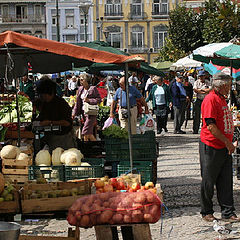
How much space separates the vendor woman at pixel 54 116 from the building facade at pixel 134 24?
2257 inches

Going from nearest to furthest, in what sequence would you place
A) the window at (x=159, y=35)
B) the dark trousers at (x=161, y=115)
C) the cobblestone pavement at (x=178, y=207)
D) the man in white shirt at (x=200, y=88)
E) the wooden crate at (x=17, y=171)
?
the cobblestone pavement at (x=178, y=207)
the wooden crate at (x=17, y=171)
the man in white shirt at (x=200, y=88)
the dark trousers at (x=161, y=115)
the window at (x=159, y=35)

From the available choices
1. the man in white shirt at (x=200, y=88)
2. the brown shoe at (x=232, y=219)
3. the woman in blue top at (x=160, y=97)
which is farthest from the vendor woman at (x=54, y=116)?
the woman in blue top at (x=160, y=97)

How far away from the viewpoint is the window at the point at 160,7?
6675 cm

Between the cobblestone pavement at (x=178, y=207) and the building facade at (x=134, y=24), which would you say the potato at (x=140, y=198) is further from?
the building facade at (x=134, y=24)

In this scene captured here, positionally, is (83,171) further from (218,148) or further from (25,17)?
(25,17)

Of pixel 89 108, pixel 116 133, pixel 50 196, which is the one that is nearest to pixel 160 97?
pixel 89 108

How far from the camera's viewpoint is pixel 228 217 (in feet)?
24.0

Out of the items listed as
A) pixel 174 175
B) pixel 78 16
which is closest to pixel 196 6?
pixel 78 16

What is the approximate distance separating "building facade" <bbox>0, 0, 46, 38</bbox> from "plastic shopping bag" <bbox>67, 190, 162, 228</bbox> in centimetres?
6375

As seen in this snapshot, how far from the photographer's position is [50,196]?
5.61 meters

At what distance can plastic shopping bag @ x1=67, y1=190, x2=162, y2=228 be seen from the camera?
4.82 m

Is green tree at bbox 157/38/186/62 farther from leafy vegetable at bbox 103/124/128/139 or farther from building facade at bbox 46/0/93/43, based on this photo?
leafy vegetable at bbox 103/124/128/139

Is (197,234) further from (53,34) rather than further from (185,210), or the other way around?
(53,34)

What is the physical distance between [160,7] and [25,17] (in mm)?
15947
